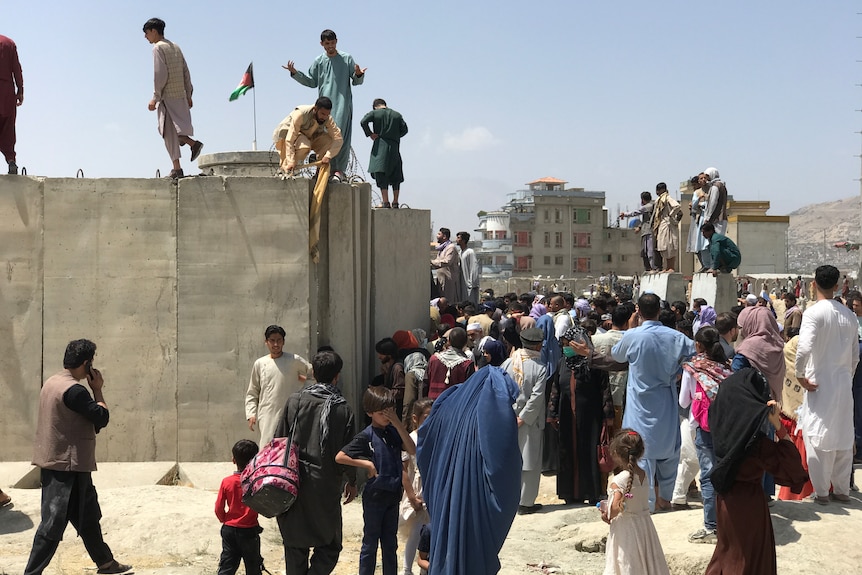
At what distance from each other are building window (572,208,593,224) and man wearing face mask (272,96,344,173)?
259 ft

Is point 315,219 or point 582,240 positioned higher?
point 582,240

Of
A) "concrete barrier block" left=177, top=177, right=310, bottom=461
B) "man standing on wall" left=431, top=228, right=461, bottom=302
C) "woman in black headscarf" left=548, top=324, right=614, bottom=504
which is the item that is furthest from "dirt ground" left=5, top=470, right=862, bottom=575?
"man standing on wall" left=431, top=228, right=461, bottom=302

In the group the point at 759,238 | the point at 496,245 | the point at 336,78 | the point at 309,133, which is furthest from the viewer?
the point at 496,245

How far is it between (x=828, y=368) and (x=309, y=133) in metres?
5.38

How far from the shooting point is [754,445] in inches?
202

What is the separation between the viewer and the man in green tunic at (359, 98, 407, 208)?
481 inches

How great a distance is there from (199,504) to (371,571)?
9.05 ft

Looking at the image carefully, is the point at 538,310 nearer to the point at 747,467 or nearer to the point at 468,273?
the point at 468,273

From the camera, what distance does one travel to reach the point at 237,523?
577 cm

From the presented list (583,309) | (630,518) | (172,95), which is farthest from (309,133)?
(630,518)

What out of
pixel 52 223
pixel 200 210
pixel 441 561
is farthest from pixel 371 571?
pixel 52 223

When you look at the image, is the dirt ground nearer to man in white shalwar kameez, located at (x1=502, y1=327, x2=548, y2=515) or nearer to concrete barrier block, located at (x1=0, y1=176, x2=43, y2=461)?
man in white shalwar kameez, located at (x1=502, y1=327, x2=548, y2=515)

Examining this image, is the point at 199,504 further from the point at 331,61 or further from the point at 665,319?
the point at 331,61

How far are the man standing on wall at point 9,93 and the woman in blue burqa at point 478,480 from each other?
6040 mm
